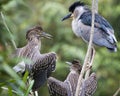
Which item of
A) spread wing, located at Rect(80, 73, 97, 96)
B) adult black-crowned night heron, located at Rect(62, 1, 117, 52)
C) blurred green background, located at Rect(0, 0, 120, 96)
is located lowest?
blurred green background, located at Rect(0, 0, 120, 96)

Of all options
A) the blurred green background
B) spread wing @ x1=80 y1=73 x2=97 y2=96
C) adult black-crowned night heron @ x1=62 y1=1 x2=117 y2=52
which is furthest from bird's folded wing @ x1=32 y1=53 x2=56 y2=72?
the blurred green background

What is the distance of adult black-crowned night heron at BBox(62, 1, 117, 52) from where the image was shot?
4523mm

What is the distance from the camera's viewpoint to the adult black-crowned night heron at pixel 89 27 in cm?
452

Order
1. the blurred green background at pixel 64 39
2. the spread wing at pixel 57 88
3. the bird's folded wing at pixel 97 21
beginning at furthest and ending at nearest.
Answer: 1. the blurred green background at pixel 64 39
2. the bird's folded wing at pixel 97 21
3. the spread wing at pixel 57 88

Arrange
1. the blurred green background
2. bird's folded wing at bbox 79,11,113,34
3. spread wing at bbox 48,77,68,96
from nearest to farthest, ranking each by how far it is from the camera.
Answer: spread wing at bbox 48,77,68,96, bird's folded wing at bbox 79,11,113,34, the blurred green background

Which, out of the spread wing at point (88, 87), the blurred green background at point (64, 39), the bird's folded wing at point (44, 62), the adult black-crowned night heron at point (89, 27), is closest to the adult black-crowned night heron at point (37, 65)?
the bird's folded wing at point (44, 62)

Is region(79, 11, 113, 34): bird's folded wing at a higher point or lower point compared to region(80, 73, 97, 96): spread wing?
higher

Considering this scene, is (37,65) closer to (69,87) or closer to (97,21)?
(69,87)

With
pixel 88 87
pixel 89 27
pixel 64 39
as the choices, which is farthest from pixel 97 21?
pixel 64 39

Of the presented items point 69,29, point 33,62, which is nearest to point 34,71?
point 33,62

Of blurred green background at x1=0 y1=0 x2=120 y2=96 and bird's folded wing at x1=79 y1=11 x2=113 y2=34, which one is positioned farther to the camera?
blurred green background at x1=0 y1=0 x2=120 y2=96

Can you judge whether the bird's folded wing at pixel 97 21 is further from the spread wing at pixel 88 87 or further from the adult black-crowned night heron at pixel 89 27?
the spread wing at pixel 88 87

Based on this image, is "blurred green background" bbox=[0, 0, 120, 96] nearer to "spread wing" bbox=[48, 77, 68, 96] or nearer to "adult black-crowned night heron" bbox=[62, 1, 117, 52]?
"adult black-crowned night heron" bbox=[62, 1, 117, 52]

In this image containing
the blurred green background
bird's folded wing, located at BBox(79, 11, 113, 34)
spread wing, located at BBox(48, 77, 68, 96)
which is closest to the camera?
spread wing, located at BBox(48, 77, 68, 96)
